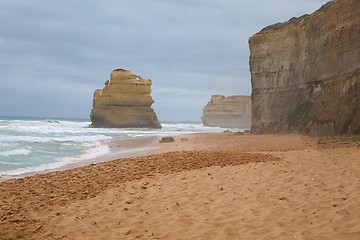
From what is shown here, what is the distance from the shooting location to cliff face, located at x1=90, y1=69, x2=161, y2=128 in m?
68.8

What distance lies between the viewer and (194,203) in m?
6.99

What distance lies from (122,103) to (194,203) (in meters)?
63.5

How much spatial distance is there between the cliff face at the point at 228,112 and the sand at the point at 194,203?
88428mm

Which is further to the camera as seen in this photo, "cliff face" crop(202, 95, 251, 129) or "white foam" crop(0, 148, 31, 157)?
"cliff face" crop(202, 95, 251, 129)

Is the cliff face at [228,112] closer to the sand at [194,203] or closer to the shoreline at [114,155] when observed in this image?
the shoreline at [114,155]

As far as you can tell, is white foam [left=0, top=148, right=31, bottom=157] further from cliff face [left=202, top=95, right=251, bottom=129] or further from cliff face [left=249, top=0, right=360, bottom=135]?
cliff face [left=202, top=95, right=251, bottom=129]

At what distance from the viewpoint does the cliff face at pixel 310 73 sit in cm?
2056

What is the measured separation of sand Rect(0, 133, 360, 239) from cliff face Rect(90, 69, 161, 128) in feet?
193

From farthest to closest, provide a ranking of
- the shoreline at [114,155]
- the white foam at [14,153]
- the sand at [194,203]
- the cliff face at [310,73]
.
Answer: the cliff face at [310,73]
the white foam at [14,153]
the shoreline at [114,155]
the sand at [194,203]

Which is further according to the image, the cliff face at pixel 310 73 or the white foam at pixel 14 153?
the cliff face at pixel 310 73

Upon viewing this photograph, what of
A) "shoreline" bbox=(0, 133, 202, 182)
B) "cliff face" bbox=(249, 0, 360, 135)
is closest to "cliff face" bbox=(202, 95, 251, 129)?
"cliff face" bbox=(249, 0, 360, 135)

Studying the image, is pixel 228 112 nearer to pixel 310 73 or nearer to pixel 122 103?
pixel 122 103

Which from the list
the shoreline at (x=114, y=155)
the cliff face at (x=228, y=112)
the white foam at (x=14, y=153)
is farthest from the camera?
the cliff face at (x=228, y=112)

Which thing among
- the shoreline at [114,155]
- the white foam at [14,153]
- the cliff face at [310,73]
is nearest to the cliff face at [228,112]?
the cliff face at [310,73]
